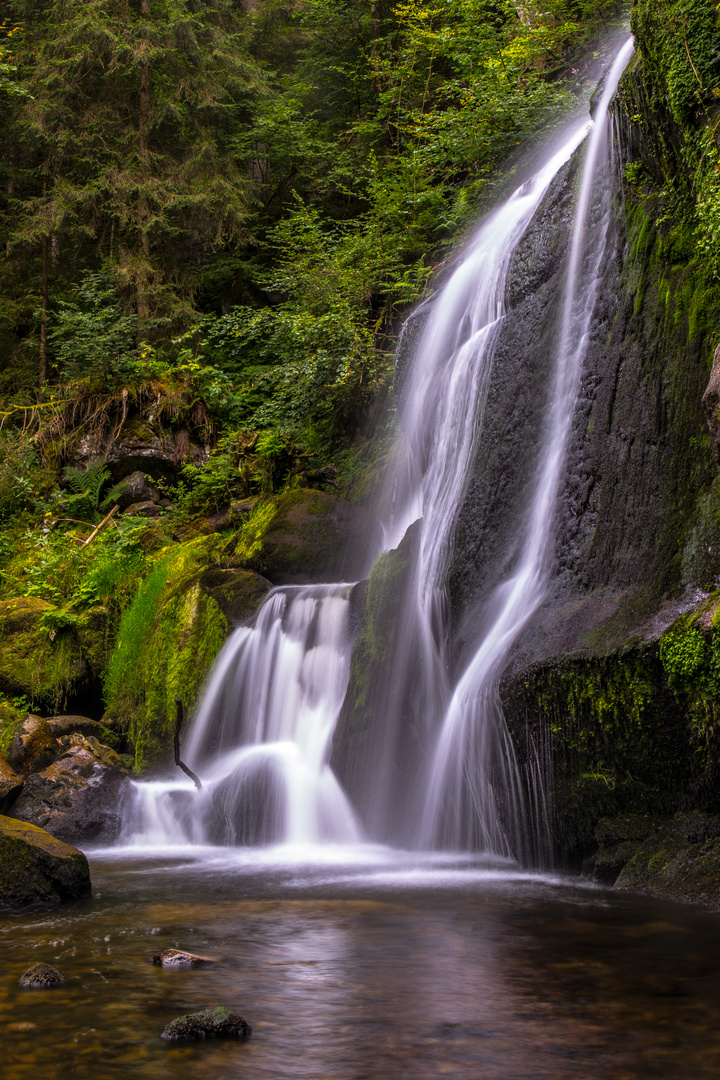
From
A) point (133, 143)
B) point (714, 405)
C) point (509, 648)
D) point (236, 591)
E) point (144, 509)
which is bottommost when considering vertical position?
point (509, 648)

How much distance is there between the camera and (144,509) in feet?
48.4

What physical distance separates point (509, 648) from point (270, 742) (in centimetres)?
364

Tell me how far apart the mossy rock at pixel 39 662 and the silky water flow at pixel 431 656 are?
2690mm

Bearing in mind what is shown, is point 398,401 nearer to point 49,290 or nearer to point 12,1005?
point 12,1005

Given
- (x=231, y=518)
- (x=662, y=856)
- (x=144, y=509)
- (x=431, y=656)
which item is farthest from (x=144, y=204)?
(x=662, y=856)

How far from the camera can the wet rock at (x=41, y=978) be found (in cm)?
347

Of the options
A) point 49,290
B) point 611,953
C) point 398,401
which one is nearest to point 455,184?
point 398,401

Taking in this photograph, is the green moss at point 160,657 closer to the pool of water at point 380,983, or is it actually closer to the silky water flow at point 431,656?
the silky water flow at point 431,656

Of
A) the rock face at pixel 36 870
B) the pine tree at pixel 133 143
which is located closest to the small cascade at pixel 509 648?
the rock face at pixel 36 870

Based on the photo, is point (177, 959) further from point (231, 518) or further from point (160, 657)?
point (231, 518)

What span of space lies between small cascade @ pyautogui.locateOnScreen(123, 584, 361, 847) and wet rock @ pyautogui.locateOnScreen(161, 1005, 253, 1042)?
4453 mm

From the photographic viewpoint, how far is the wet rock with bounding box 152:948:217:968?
379 cm

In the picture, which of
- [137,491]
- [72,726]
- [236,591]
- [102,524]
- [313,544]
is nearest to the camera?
[72,726]

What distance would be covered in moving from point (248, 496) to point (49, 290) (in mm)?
8038
